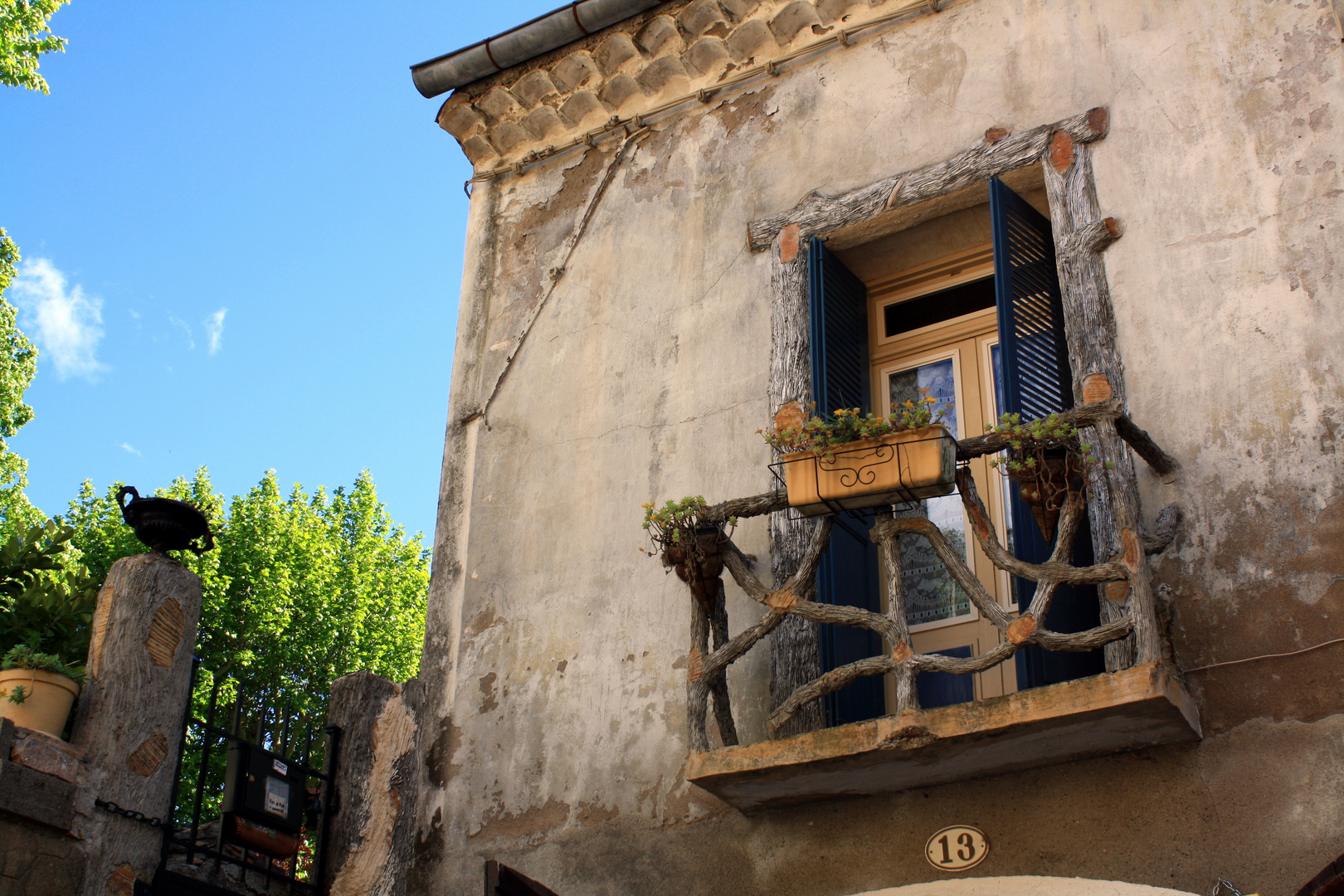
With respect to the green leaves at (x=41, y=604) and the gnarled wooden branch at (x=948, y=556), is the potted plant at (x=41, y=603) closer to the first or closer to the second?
the green leaves at (x=41, y=604)

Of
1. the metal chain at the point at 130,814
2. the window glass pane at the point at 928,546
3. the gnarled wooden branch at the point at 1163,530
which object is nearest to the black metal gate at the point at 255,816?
the metal chain at the point at 130,814

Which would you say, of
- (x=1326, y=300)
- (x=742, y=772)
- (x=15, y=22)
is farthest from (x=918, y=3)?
(x=15, y=22)

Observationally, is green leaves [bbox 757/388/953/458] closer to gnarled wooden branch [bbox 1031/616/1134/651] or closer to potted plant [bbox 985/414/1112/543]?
potted plant [bbox 985/414/1112/543]

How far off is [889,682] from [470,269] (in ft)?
13.1

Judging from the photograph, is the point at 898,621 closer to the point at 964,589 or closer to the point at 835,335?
the point at 964,589

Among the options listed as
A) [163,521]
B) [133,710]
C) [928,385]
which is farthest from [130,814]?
[928,385]

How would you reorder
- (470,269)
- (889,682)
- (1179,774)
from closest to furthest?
1. (1179,774)
2. (889,682)
3. (470,269)

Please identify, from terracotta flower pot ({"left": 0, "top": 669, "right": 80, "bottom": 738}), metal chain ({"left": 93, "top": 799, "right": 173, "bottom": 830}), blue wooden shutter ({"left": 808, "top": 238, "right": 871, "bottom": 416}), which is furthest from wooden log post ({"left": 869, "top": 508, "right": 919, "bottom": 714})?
terracotta flower pot ({"left": 0, "top": 669, "right": 80, "bottom": 738})

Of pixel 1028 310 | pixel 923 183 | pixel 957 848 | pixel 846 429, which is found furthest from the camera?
pixel 923 183

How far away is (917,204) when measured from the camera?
7.09m

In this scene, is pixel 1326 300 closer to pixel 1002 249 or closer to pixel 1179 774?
pixel 1002 249

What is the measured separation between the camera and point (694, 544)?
6.07 metres

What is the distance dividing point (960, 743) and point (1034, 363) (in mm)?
2004

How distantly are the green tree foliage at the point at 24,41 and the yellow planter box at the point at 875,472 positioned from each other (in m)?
9.91
